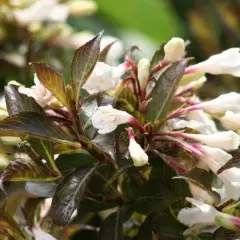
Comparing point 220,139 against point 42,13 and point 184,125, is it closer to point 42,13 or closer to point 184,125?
point 184,125

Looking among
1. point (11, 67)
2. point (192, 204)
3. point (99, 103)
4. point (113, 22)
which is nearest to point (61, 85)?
point (99, 103)

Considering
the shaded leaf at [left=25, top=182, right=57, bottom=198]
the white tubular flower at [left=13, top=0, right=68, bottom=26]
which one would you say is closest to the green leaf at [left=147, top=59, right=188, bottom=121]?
the shaded leaf at [left=25, top=182, right=57, bottom=198]

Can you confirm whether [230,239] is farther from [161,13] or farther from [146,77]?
[161,13]

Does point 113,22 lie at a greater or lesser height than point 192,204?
lesser

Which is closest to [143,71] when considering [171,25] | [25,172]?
[25,172]

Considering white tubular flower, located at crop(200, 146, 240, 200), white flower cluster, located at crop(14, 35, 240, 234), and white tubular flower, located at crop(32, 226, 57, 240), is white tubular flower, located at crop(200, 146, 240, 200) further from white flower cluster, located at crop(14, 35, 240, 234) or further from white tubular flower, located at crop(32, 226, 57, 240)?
white tubular flower, located at crop(32, 226, 57, 240)
